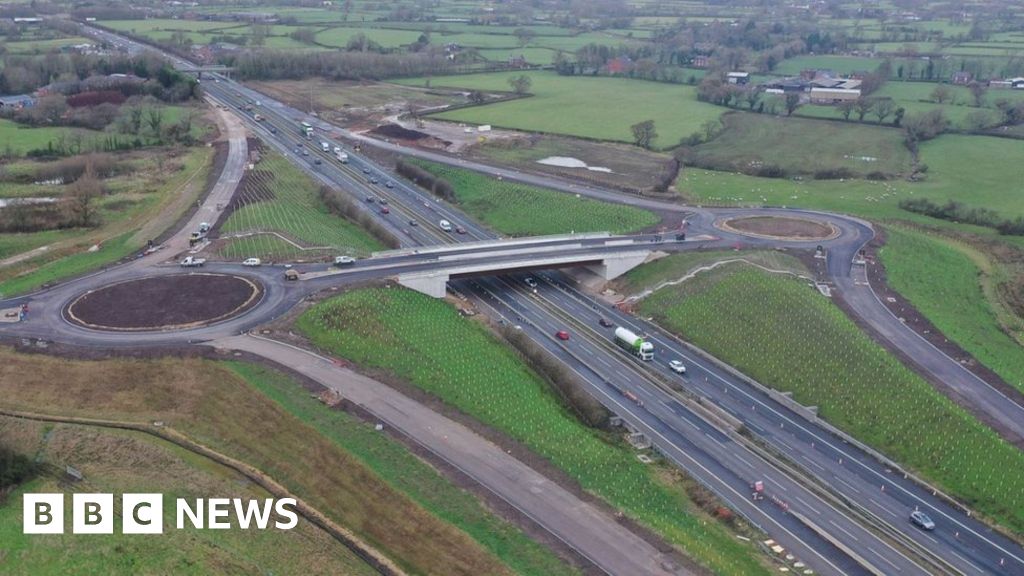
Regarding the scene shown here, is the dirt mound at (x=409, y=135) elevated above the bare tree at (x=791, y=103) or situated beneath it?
situated beneath

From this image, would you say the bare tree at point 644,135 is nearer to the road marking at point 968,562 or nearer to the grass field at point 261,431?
the grass field at point 261,431

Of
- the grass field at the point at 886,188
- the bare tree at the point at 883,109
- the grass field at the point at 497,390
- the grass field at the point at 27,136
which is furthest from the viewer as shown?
the bare tree at the point at 883,109

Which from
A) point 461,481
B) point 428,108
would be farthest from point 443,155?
point 461,481

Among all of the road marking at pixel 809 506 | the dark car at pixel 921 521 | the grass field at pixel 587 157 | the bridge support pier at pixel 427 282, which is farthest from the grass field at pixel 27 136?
the dark car at pixel 921 521

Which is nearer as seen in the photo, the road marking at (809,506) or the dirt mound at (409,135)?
the road marking at (809,506)

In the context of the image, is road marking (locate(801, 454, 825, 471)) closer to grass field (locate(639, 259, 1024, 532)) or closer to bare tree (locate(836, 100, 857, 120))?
grass field (locate(639, 259, 1024, 532))

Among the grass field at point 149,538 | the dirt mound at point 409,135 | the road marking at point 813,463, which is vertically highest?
the dirt mound at point 409,135

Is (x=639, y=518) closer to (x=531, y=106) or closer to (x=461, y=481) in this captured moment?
(x=461, y=481)

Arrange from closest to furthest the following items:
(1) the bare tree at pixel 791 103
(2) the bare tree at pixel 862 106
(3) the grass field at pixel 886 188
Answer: (3) the grass field at pixel 886 188 < (2) the bare tree at pixel 862 106 < (1) the bare tree at pixel 791 103
